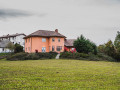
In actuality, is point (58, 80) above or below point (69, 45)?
below

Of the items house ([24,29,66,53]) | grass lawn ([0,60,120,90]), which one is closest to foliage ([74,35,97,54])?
house ([24,29,66,53])

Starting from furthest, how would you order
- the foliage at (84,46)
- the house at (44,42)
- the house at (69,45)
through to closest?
the house at (69,45) < the house at (44,42) < the foliage at (84,46)

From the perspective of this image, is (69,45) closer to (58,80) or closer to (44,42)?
(44,42)

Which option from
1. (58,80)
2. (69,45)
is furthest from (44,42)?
(58,80)

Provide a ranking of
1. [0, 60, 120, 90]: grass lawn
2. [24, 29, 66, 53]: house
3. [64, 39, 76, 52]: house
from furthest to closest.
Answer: [64, 39, 76, 52]: house → [24, 29, 66, 53]: house → [0, 60, 120, 90]: grass lawn

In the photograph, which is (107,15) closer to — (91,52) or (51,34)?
(91,52)

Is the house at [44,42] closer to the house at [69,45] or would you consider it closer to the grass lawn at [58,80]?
the house at [69,45]

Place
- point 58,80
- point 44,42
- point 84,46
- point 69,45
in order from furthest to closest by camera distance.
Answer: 1. point 69,45
2. point 44,42
3. point 84,46
4. point 58,80

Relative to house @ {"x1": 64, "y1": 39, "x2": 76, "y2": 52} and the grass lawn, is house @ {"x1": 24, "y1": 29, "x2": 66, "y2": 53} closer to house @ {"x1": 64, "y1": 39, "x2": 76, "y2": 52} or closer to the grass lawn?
house @ {"x1": 64, "y1": 39, "x2": 76, "y2": 52}

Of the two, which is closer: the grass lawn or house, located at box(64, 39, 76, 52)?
the grass lawn

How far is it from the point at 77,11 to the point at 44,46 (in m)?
21.9

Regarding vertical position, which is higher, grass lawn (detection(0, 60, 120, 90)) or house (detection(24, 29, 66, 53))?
house (detection(24, 29, 66, 53))

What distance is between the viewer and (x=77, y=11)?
2439 centimetres

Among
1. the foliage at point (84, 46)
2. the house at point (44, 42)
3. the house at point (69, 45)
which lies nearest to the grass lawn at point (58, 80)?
the foliage at point (84, 46)
